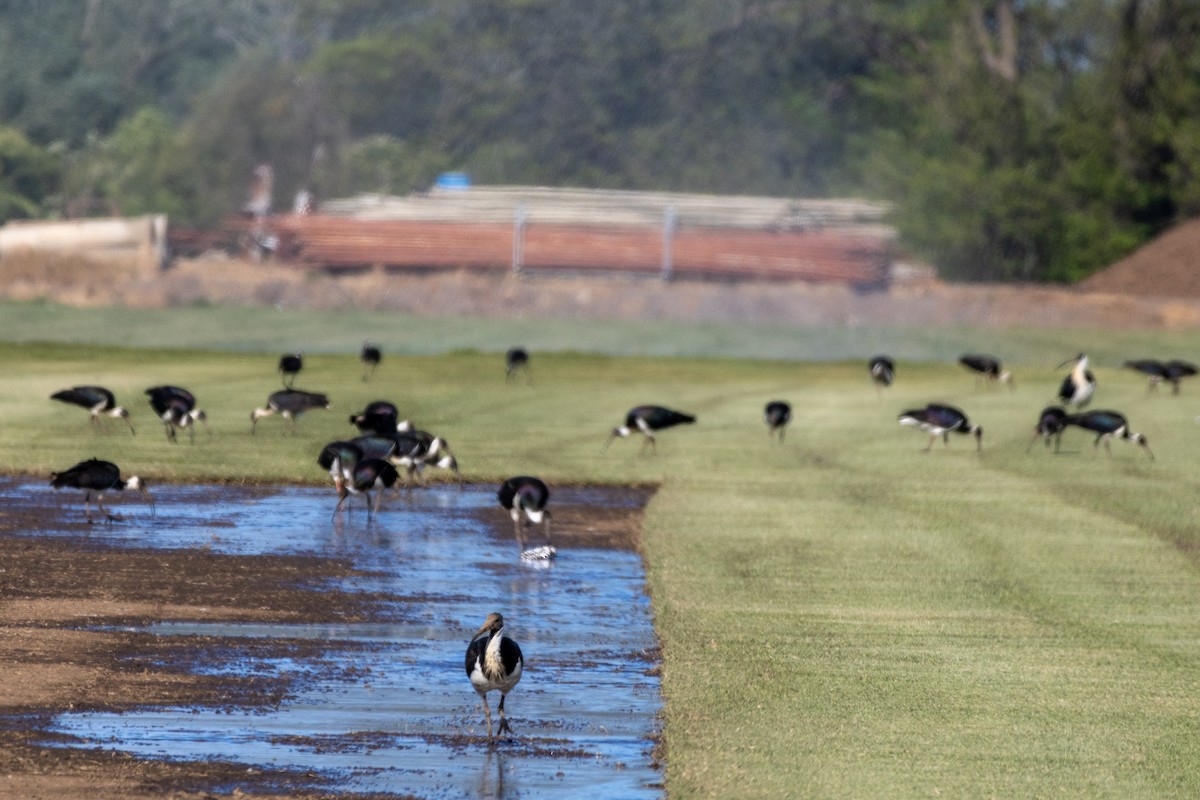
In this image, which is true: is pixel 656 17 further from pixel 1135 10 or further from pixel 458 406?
pixel 458 406

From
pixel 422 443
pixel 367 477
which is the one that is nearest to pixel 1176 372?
pixel 422 443

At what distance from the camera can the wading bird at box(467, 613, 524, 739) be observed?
10.1m

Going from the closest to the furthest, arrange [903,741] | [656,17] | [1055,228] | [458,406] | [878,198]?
1. [903,741]
2. [458,406]
3. [1055,228]
4. [878,198]
5. [656,17]

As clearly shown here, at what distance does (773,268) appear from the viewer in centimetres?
5406

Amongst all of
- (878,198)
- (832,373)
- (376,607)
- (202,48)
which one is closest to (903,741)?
(376,607)

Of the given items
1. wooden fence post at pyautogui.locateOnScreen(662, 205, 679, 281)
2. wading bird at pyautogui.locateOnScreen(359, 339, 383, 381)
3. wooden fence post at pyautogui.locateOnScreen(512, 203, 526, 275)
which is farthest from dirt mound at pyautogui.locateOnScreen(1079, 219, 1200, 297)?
wading bird at pyautogui.locateOnScreen(359, 339, 383, 381)

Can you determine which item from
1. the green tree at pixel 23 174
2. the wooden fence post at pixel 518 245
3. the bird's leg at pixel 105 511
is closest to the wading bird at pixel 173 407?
the bird's leg at pixel 105 511

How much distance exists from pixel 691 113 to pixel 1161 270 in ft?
82.0

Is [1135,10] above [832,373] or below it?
above

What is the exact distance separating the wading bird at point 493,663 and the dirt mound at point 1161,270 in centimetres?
4255

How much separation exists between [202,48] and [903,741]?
8968 centimetres

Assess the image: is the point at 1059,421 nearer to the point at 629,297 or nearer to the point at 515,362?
the point at 515,362

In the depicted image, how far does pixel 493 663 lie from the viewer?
1005 cm

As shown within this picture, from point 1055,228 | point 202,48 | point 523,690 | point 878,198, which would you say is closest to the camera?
point 523,690
